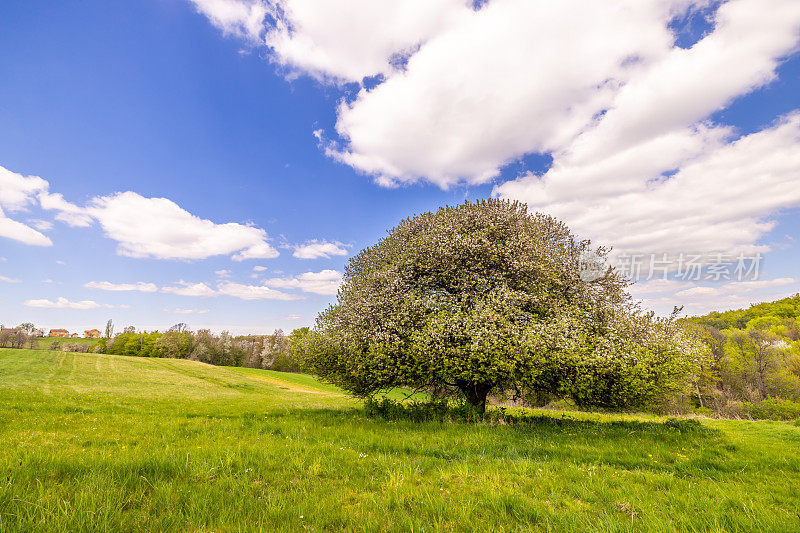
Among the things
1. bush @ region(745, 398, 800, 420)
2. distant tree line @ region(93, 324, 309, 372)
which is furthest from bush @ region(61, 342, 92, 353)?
bush @ region(745, 398, 800, 420)

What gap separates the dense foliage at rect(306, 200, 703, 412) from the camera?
13.2 meters

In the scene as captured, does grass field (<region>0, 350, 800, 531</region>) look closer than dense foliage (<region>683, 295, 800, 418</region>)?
Yes

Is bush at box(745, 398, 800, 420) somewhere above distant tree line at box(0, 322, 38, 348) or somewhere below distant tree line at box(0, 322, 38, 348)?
below

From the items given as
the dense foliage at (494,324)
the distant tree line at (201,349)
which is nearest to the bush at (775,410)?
the dense foliage at (494,324)

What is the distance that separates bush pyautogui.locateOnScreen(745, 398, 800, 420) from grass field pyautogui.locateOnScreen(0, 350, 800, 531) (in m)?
68.8

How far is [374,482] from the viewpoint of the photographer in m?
5.82

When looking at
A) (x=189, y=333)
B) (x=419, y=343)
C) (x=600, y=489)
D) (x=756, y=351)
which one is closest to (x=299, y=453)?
(x=600, y=489)

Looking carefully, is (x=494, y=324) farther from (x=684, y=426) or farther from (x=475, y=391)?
(x=684, y=426)

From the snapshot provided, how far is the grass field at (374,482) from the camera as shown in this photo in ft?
13.6

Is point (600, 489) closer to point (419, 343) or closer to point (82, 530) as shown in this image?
point (82, 530)

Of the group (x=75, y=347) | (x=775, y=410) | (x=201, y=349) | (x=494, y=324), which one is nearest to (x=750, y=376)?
(x=775, y=410)

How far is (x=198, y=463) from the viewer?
5949 millimetres

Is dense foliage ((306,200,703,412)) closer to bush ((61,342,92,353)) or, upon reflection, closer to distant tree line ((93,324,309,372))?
distant tree line ((93,324,309,372))

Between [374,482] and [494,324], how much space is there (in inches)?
345
